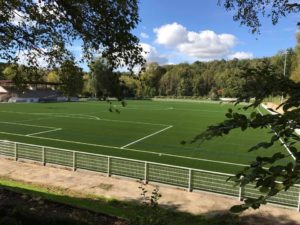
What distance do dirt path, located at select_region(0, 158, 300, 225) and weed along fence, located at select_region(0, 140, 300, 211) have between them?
335 millimetres

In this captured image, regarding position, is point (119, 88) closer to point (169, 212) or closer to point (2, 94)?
point (169, 212)

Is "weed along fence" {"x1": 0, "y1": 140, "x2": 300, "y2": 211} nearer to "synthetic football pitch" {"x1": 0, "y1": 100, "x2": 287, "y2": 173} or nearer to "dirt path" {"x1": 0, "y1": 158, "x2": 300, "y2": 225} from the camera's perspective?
"dirt path" {"x1": 0, "y1": 158, "x2": 300, "y2": 225}

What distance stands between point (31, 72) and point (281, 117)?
7.23m

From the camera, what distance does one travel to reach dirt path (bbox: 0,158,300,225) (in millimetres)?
11562

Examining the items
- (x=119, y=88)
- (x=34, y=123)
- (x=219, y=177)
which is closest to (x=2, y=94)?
(x=34, y=123)

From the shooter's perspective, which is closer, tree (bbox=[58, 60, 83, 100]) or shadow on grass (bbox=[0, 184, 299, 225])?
tree (bbox=[58, 60, 83, 100])

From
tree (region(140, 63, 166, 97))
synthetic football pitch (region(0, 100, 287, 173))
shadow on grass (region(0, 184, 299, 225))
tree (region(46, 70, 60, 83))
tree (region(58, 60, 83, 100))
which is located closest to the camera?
tree (region(58, 60, 83, 100))

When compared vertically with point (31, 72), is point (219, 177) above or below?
below

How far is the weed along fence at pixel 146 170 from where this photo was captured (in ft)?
41.5

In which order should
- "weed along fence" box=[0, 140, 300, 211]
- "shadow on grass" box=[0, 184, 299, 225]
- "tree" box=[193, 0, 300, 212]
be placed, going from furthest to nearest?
"weed along fence" box=[0, 140, 300, 211] → "shadow on grass" box=[0, 184, 299, 225] → "tree" box=[193, 0, 300, 212]

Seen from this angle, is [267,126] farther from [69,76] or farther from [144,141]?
[144,141]

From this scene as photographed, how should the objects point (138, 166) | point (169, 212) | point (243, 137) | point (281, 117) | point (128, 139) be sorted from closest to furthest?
1. point (281, 117)
2. point (169, 212)
3. point (138, 166)
4. point (128, 139)
5. point (243, 137)

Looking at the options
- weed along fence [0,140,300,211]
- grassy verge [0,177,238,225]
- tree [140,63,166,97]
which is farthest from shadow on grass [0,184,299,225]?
tree [140,63,166,97]

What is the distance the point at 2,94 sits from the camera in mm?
78562
